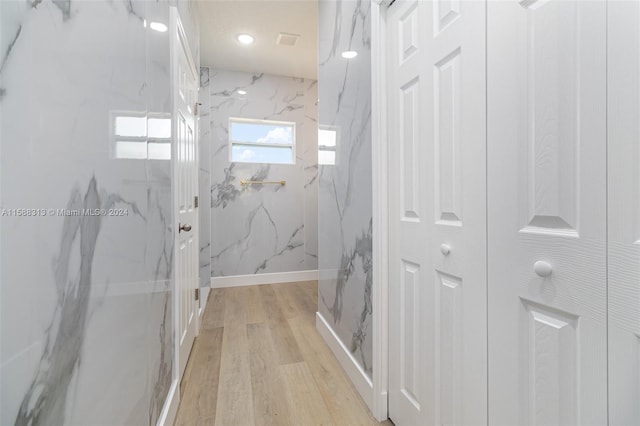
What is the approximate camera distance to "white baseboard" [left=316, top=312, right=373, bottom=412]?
1.50 meters

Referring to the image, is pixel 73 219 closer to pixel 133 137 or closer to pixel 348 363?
pixel 133 137

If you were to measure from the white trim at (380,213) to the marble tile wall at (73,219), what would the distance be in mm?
988

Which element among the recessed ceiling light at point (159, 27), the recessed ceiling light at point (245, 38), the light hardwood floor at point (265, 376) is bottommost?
the light hardwood floor at point (265, 376)

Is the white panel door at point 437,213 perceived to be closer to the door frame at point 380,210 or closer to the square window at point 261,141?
the door frame at point 380,210

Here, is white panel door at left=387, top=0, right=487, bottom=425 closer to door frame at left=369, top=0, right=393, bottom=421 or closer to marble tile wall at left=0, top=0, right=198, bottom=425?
door frame at left=369, top=0, right=393, bottom=421

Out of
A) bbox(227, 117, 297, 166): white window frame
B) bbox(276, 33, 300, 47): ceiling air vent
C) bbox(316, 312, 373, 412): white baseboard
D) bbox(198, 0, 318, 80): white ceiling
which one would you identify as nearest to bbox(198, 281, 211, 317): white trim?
bbox(316, 312, 373, 412): white baseboard

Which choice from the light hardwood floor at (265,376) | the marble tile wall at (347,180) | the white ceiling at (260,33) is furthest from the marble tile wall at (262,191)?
the marble tile wall at (347,180)

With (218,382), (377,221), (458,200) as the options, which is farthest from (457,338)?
(218,382)

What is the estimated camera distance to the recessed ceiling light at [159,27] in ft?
3.91

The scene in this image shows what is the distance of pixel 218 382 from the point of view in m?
1.70

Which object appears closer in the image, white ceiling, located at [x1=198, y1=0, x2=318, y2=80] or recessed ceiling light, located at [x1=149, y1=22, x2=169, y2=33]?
recessed ceiling light, located at [x1=149, y1=22, x2=169, y2=33]

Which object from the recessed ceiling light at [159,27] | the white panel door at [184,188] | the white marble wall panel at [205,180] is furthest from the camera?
the white marble wall panel at [205,180]

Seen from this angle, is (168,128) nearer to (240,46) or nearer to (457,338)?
(457,338)

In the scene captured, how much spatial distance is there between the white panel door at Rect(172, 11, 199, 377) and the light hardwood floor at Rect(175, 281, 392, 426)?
0.65 ft
